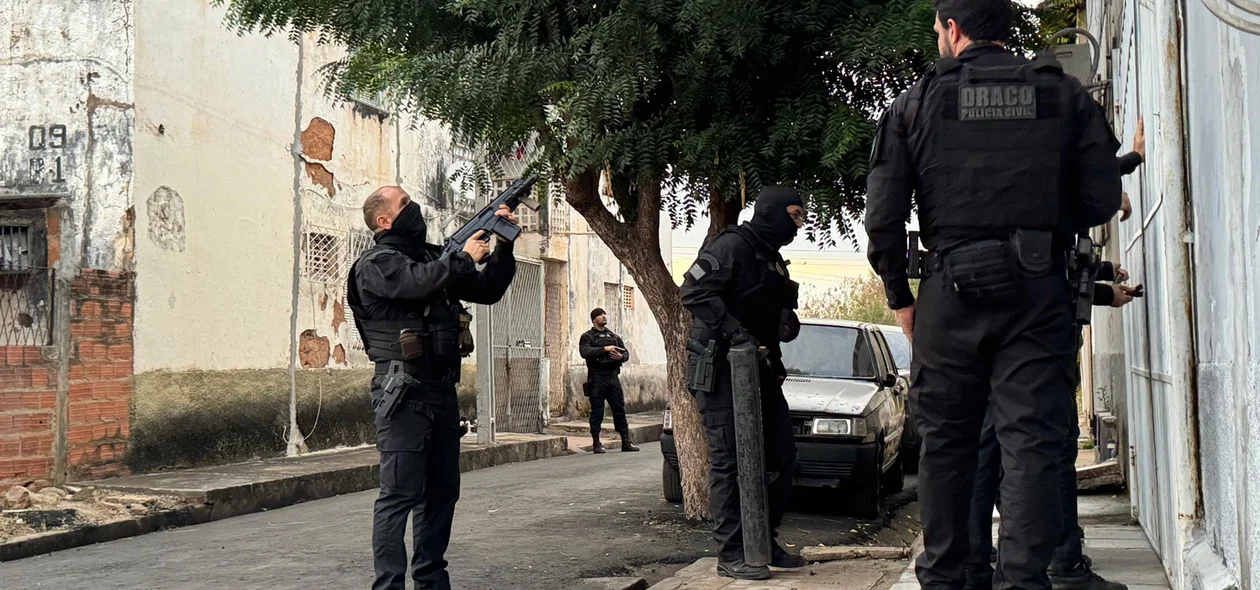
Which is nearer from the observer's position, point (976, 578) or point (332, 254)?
point (976, 578)

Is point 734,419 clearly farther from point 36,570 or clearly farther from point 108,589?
point 36,570

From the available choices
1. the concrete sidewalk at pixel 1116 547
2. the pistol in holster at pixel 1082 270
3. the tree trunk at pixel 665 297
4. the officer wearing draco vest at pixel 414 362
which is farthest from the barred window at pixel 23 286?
the pistol in holster at pixel 1082 270

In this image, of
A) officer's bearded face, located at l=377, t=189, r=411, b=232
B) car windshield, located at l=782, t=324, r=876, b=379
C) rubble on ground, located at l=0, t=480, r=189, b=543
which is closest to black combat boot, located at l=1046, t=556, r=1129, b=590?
officer's bearded face, located at l=377, t=189, r=411, b=232

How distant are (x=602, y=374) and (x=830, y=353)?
6.88 meters

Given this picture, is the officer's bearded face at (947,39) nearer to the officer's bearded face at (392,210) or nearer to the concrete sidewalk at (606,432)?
the officer's bearded face at (392,210)

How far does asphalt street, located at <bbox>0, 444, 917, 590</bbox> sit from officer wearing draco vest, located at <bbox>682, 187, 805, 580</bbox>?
779 millimetres

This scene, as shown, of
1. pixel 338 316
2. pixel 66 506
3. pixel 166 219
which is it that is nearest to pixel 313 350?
pixel 338 316

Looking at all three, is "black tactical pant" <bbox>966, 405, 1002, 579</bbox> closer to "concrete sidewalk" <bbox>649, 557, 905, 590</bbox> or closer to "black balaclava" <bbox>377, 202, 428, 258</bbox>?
"concrete sidewalk" <bbox>649, 557, 905, 590</bbox>

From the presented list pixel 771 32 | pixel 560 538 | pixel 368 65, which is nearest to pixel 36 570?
pixel 560 538

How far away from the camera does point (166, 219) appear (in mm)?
12086

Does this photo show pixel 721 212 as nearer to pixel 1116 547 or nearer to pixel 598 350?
pixel 1116 547

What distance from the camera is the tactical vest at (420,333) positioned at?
5.71 meters

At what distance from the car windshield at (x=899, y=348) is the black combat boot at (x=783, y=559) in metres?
8.29

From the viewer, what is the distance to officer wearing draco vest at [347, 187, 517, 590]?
5539mm
